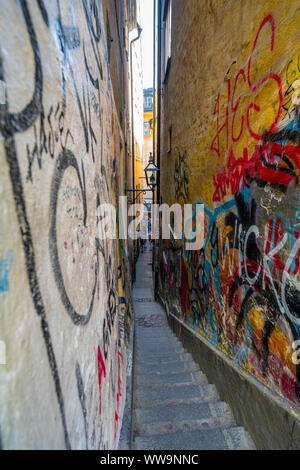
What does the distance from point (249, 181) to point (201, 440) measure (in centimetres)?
240

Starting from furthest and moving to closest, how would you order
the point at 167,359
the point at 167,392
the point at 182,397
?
the point at 167,359 → the point at 167,392 → the point at 182,397

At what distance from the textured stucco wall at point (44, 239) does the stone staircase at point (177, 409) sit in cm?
118

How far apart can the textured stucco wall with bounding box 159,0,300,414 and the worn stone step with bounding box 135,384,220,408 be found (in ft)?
1.80

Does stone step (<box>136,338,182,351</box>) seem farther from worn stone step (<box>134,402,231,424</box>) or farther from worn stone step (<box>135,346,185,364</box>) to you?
worn stone step (<box>134,402,231,424</box>)

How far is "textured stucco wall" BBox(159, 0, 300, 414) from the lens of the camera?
1.69 metres

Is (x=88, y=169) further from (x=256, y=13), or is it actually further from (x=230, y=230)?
(x=256, y=13)

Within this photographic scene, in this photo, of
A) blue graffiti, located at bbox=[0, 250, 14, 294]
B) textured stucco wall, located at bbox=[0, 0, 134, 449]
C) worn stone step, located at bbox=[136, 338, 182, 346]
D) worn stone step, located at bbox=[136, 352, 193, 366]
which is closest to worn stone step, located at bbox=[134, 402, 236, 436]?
textured stucco wall, located at bbox=[0, 0, 134, 449]

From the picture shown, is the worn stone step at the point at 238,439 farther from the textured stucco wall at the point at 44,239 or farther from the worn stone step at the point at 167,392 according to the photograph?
the textured stucco wall at the point at 44,239

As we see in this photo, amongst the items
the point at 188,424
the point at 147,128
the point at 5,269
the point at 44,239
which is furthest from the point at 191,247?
the point at 147,128

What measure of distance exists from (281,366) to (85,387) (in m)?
1.41

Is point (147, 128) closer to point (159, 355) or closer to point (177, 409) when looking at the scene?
Answer: point (159, 355)

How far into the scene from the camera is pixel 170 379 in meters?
3.30
